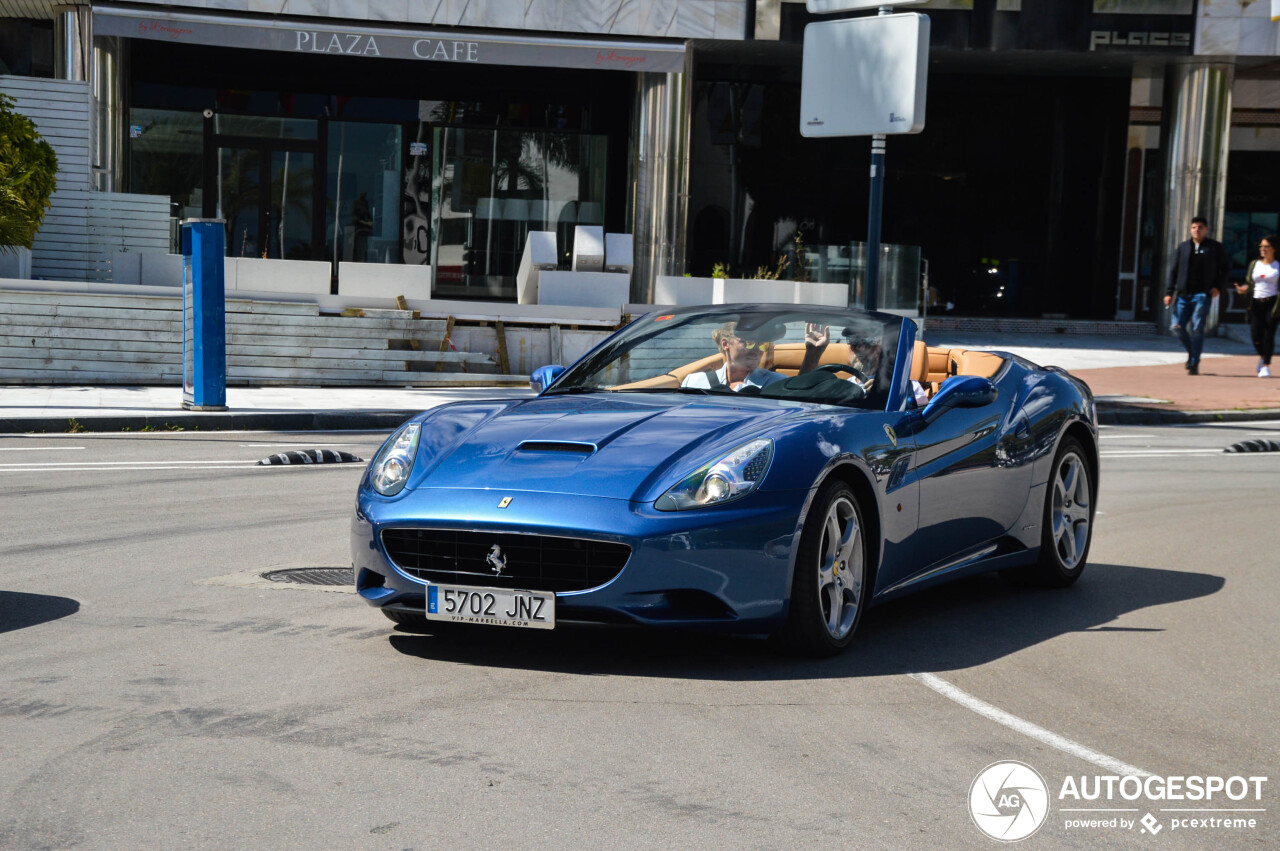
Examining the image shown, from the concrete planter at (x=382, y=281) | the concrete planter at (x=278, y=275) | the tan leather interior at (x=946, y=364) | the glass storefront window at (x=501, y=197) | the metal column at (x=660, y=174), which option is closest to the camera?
the tan leather interior at (x=946, y=364)

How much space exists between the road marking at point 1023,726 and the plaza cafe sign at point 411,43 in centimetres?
2287

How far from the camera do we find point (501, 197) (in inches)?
1218

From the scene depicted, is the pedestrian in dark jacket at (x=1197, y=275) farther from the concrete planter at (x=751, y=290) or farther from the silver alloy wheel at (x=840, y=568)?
the silver alloy wheel at (x=840, y=568)

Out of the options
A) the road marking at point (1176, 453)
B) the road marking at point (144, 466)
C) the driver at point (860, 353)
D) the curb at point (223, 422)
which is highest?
the driver at point (860, 353)

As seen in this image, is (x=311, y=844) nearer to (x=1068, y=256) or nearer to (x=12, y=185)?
(x=12, y=185)

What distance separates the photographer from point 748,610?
541 cm

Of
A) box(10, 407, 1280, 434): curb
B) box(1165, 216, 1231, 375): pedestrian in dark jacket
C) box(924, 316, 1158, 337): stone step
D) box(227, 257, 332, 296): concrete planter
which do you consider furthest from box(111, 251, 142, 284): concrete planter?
box(924, 316, 1158, 337): stone step

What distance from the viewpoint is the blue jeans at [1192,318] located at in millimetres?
22078

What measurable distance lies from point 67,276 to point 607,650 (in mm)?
18472

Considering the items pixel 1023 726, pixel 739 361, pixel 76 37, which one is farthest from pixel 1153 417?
pixel 76 37

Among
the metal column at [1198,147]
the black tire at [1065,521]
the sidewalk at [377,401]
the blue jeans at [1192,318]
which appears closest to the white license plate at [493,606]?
the black tire at [1065,521]

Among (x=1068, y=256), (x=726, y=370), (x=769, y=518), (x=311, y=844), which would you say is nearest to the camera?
(x=311, y=844)

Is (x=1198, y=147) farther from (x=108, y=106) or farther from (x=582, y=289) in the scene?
(x=108, y=106)

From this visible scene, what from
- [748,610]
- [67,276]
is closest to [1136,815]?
[748,610]
